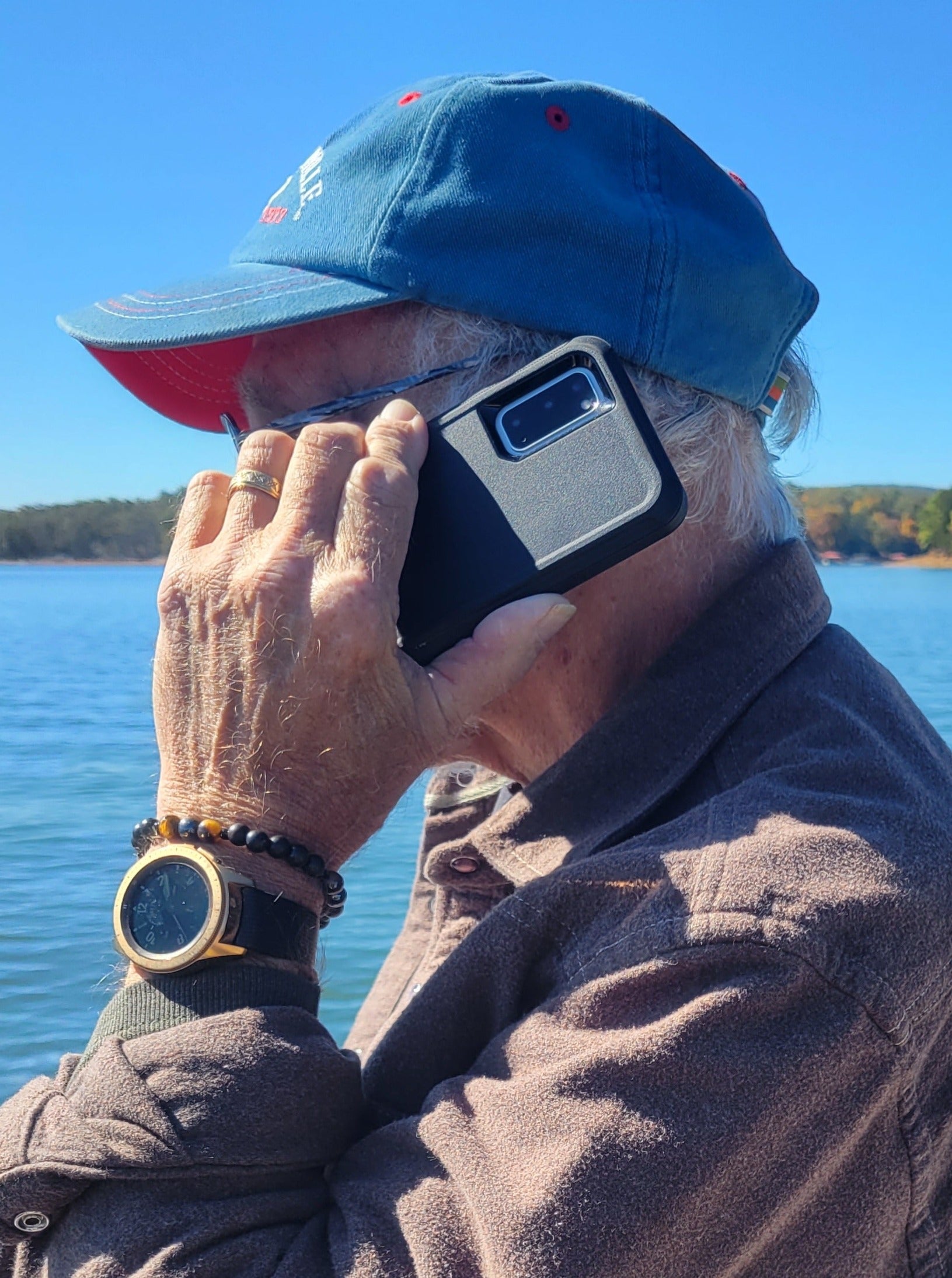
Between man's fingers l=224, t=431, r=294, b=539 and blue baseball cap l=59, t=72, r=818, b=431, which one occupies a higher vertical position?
blue baseball cap l=59, t=72, r=818, b=431

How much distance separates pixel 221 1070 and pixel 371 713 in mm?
363

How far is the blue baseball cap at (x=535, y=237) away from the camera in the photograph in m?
1.30

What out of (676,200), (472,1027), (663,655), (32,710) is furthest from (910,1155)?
(32,710)

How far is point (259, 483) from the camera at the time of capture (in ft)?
4.17

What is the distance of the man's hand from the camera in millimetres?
1143

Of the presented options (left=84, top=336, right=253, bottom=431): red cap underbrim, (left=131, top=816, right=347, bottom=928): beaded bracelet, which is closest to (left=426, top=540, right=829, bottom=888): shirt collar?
(left=131, top=816, right=347, bottom=928): beaded bracelet

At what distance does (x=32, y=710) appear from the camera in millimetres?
8688

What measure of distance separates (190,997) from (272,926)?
10cm

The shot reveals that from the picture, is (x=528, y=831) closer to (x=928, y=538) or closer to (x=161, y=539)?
(x=161, y=539)

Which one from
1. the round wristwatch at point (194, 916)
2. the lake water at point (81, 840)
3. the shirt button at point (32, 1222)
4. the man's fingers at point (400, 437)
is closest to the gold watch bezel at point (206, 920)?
the round wristwatch at point (194, 916)

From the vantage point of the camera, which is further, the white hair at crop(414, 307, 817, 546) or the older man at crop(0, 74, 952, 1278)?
the white hair at crop(414, 307, 817, 546)

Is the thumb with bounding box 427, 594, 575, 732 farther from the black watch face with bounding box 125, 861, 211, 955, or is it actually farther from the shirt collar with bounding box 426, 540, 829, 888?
the black watch face with bounding box 125, 861, 211, 955

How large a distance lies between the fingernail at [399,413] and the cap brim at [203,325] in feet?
0.42

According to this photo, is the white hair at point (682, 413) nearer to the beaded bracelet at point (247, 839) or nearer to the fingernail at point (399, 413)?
the fingernail at point (399, 413)
